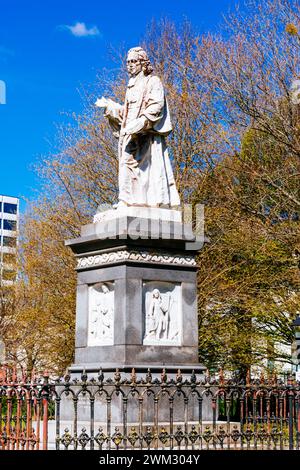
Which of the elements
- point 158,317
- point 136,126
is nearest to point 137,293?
point 158,317

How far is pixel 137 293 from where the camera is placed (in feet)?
35.3

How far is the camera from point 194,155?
24.7 meters

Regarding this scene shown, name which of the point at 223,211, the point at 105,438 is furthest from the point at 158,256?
the point at 223,211

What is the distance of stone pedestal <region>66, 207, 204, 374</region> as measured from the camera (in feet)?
35.0

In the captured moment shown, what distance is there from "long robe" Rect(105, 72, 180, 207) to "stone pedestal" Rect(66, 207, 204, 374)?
13.5 inches

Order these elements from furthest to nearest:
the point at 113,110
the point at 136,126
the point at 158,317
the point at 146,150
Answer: the point at 113,110, the point at 146,150, the point at 136,126, the point at 158,317
